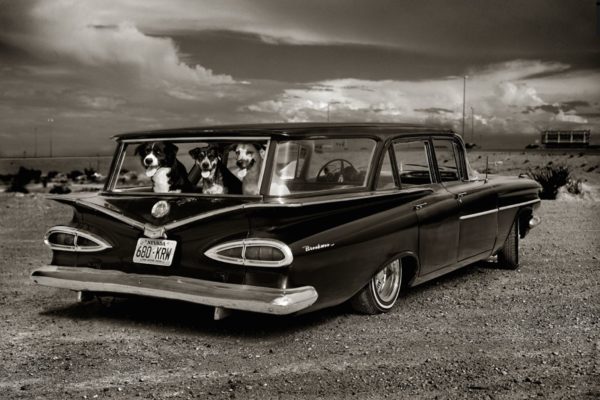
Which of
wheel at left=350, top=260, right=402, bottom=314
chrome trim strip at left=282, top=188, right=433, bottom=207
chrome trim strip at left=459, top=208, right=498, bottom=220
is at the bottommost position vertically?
wheel at left=350, top=260, right=402, bottom=314

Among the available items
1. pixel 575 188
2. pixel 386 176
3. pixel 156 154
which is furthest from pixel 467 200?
pixel 575 188

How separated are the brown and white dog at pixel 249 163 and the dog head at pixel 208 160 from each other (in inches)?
7.1

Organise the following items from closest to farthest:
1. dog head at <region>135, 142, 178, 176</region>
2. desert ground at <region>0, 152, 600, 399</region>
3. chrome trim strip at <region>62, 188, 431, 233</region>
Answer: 1. desert ground at <region>0, 152, 600, 399</region>
2. chrome trim strip at <region>62, 188, 431, 233</region>
3. dog head at <region>135, 142, 178, 176</region>

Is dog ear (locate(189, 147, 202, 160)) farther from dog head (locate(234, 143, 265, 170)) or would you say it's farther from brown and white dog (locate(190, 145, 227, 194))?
dog head (locate(234, 143, 265, 170))

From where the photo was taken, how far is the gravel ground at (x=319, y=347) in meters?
4.05

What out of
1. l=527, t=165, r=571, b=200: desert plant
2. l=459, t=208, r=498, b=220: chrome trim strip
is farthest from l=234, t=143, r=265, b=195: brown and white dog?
l=527, t=165, r=571, b=200: desert plant

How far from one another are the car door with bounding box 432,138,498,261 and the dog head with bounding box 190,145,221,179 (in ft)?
7.00

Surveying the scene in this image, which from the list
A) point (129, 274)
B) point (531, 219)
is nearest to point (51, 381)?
point (129, 274)

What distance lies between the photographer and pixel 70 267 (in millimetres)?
5488

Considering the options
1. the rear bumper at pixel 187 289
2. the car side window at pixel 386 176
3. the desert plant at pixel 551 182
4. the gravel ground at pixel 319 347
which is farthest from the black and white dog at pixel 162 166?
the desert plant at pixel 551 182

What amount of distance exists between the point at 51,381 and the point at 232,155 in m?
2.20

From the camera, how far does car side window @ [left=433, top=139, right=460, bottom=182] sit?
6.61 meters

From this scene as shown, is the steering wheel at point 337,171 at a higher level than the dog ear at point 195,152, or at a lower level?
lower

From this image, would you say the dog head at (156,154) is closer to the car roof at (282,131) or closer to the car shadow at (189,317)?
the car roof at (282,131)
